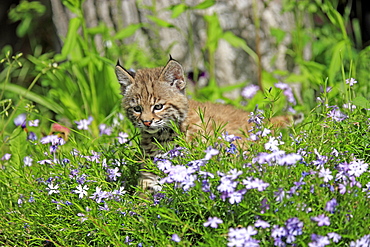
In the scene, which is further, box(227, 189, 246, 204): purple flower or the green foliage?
the green foliage

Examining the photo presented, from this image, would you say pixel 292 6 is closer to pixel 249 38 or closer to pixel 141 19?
pixel 249 38

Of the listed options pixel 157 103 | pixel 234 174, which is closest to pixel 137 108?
pixel 157 103

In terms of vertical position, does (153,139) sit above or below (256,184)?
below

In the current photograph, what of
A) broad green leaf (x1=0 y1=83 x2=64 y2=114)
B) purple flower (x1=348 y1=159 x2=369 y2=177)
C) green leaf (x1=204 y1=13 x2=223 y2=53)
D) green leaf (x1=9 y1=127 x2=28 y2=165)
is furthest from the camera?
green leaf (x1=204 y1=13 x2=223 y2=53)

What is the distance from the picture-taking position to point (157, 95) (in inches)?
131

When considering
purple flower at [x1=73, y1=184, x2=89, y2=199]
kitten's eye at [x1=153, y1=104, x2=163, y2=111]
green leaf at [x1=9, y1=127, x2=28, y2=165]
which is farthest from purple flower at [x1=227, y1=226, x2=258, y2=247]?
green leaf at [x1=9, y1=127, x2=28, y2=165]

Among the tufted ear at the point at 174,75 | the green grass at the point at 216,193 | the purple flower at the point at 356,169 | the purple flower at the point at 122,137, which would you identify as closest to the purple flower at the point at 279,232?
the green grass at the point at 216,193

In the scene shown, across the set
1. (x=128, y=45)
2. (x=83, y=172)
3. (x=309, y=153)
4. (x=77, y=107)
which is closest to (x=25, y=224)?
(x=83, y=172)

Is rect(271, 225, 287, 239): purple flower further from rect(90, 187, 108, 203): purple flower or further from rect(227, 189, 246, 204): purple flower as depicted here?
rect(90, 187, 108, 203): purple flower

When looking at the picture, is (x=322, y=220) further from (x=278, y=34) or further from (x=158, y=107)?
(x=278, y=34)

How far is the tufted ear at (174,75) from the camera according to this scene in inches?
129

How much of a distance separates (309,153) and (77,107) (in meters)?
2.83

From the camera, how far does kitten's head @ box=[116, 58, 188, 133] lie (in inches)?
128

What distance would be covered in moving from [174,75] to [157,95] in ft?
0.59
